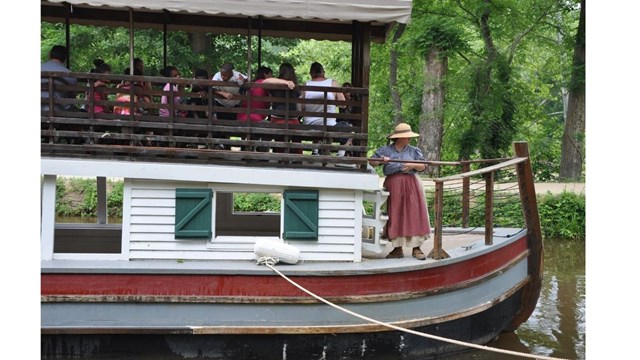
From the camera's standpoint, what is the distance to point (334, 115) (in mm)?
7906

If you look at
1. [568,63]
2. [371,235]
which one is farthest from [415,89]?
[371,235]

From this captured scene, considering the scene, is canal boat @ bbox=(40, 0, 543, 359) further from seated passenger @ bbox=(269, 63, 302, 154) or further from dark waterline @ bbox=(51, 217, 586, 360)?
A: dark waterline @ bbox=(51, 217, 586, 360)

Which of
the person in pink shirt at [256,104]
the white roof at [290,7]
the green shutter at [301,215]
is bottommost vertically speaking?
the green shutter at [301,215]

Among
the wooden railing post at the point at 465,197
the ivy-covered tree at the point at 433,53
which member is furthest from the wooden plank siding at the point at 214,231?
the ivy-covered tree at the point at 433,53

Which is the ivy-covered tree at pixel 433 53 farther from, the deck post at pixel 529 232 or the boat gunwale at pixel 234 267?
the boat gunwale at pixel 234 267

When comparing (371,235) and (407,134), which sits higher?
(407,134)

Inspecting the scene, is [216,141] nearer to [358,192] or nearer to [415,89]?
[358,192]

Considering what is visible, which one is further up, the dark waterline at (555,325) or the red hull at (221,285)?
the red hull at (221,285)

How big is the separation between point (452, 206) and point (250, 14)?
11730 mm

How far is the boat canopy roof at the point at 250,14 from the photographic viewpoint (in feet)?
24.8

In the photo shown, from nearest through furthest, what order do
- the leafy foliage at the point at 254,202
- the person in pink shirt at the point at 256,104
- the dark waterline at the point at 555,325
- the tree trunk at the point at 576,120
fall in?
the person in pink shirt at the point at 256,104 < the dark waterline at the point at 555,325 < the leafy foliage at the point at 254,202 < the tree trunk at the point at 576,120

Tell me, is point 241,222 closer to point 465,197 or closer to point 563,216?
point 465,197

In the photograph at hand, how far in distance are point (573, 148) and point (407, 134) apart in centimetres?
1584

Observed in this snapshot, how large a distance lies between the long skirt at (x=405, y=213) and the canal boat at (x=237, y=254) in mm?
164
